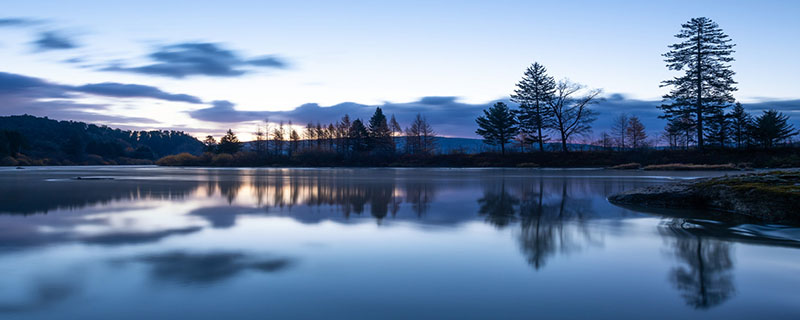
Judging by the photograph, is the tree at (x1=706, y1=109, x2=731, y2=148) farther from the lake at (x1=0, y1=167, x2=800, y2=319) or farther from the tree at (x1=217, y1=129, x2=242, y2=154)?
the tree at (x1=217, y1=129, x2=242, y2=154)

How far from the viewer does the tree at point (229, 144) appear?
92.2 metres

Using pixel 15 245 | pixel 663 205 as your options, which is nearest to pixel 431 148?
pixel 663 205

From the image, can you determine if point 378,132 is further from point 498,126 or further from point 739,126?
point 739,126

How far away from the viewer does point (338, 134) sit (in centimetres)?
8219

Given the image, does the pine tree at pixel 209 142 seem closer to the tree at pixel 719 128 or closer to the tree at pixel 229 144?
the tree at pixel 229 144

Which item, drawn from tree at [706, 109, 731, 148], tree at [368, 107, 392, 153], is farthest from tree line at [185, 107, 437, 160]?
tree at [706, 109, 731, 148]

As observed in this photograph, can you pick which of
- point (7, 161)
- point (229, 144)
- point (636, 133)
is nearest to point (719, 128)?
point (636, 133)

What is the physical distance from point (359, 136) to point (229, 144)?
3506 centimetres

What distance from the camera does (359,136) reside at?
72.4m

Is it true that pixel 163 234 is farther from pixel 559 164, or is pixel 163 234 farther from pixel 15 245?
pixel 559 164

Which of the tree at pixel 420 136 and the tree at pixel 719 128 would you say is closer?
the tree at pixel 719 128

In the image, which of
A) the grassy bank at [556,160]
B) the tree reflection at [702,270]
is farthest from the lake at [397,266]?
the grassy bank at [556,160]

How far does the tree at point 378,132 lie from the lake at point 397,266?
63743 mm

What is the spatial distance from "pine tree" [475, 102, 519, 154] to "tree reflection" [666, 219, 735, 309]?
49.8 m
